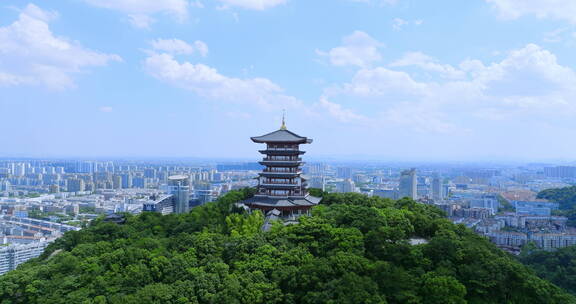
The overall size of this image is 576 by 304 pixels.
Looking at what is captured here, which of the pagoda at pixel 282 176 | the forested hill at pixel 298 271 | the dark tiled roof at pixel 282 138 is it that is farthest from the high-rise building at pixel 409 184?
the forested hill at pixel 298 271

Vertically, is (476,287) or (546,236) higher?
(476,287)

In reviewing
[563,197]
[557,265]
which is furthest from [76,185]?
[563,197]

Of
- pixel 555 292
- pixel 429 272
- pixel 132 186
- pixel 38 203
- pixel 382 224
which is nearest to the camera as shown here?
pixel 429 272

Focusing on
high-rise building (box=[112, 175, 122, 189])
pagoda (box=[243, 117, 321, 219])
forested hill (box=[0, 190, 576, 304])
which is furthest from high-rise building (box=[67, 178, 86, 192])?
forested hill (box=[0, 190, 576, 304])

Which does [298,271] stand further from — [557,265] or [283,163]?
[557,265]

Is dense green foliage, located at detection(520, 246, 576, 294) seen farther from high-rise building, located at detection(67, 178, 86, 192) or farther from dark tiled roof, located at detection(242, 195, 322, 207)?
high-rise building, located at detection(67, 178, 86, 192)

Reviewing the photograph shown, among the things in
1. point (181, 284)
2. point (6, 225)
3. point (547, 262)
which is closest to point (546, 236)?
point (547, 262)

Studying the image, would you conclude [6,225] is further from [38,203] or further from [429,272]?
[429,272]

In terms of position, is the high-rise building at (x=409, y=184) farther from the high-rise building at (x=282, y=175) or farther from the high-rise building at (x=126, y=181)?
the high-rise building at (x=126, y=181)
